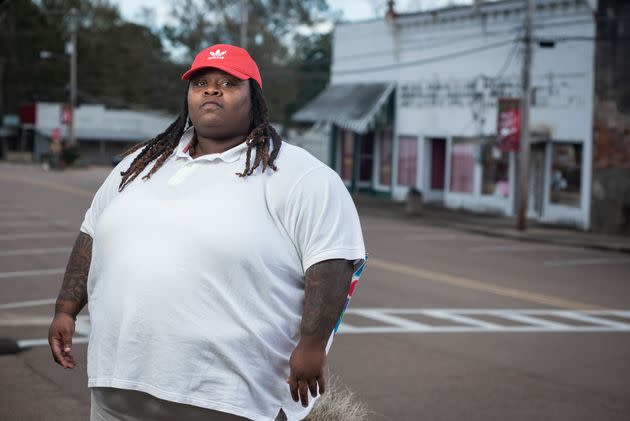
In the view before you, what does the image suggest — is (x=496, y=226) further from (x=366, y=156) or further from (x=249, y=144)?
(x=249, y=144)

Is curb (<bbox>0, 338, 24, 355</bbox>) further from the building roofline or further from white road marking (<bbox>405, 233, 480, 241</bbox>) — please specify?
the building roofline

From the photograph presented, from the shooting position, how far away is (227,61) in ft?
11.6

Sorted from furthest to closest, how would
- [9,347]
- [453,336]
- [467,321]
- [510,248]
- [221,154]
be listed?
[510,248], [467,321], [453,336], [9,347], [221,154]

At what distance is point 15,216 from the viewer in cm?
2433

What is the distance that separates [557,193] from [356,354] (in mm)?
20004

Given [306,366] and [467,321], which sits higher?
[306,366]

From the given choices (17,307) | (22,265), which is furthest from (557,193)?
(17,307)

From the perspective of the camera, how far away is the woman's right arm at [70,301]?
378 centimetres

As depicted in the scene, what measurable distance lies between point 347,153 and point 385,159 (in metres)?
3.09

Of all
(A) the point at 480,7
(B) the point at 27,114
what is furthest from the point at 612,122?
(B) the point at 27,114

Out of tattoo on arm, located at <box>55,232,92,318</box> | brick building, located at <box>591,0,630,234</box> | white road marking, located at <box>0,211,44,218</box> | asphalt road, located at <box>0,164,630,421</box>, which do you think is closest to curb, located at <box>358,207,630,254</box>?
asphalt road, located at <box>0,164,630,421</box>

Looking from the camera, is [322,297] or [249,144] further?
[249,144]

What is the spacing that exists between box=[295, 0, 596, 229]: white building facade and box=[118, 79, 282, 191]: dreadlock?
74.2 ft

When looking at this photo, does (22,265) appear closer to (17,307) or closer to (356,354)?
(17,307)
